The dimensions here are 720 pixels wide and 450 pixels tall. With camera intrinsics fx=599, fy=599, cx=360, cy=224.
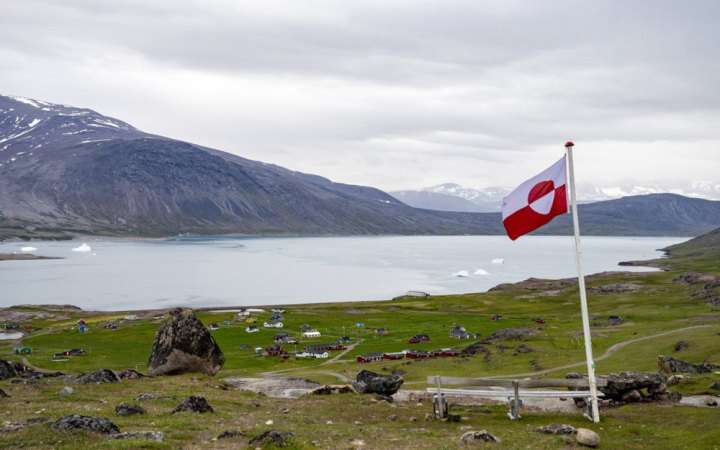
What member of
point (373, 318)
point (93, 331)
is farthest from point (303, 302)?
point (93, 331)

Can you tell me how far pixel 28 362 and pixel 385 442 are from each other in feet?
230

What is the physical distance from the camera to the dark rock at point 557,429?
68.0 ft

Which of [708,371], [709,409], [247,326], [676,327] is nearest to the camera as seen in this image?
[709,409]

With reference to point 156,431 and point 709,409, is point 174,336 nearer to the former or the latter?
point 156,431

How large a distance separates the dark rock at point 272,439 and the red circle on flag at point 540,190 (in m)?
12.6

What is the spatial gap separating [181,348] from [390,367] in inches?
928

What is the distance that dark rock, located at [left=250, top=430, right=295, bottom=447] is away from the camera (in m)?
18.3

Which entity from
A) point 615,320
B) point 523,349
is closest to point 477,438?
point 523,349

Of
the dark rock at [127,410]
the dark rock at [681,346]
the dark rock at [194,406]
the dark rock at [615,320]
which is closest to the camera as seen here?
the dark rock at [127,410]

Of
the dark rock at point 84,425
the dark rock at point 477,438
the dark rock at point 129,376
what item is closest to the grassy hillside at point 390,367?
the dark rock at point 477,438

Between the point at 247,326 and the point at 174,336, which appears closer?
the point at 174,336

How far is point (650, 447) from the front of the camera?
1900cm

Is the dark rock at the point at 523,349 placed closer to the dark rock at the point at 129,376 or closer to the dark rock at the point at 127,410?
the dark rock at the point at 129,376

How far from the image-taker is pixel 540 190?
2316 cm
